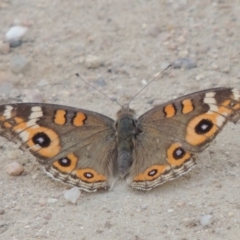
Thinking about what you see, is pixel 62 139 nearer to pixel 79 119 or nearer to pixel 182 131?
pixel 79 119

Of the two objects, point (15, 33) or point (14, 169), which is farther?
point (15, 33)

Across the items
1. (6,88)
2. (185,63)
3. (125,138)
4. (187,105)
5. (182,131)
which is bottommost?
(6,88)

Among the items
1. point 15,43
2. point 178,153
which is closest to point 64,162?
point 178,153

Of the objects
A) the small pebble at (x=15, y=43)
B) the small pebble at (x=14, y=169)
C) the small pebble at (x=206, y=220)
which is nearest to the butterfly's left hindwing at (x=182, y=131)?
the small pebble at (x=206, y=220)

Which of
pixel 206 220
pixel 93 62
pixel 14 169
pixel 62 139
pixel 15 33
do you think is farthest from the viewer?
pixel 15 33

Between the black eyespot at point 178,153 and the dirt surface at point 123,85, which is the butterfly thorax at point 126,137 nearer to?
the dirt surface at point 123,85

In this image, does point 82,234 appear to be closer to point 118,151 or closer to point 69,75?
point 118,151

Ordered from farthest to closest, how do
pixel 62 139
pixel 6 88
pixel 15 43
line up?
pixel 15 43
pixel 6 88
pixel 62 139

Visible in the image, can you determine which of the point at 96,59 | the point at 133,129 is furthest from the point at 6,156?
the point at 96,59
